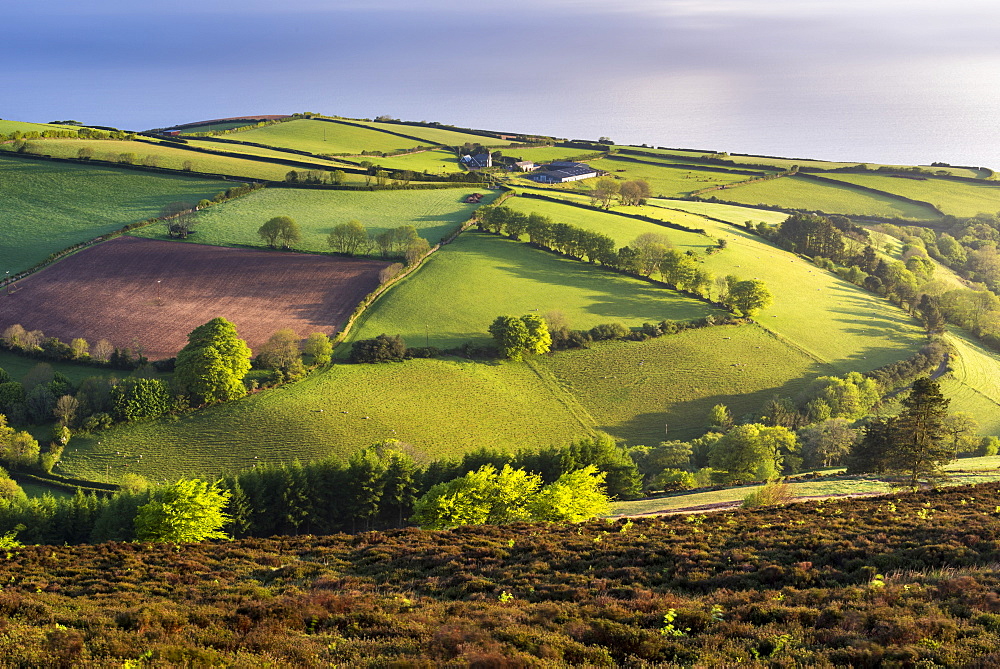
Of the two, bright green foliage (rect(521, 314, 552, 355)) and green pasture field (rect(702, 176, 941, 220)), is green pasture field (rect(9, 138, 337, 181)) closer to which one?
bright green foliage (rect(521, 314, 552, 355))

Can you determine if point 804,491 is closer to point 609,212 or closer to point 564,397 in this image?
point 564,397

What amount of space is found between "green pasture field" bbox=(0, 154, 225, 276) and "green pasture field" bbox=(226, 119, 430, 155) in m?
41.5

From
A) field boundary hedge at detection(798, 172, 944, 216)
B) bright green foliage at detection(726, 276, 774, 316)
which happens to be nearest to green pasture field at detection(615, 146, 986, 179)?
field boundary hedge at detection(798, 172, 944, 216)

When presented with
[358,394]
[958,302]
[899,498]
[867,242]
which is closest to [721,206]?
[867,242]

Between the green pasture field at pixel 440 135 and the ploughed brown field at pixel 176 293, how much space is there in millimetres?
91449

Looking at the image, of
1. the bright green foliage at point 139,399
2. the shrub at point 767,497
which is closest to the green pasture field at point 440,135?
the bright green foliage at point 139,399

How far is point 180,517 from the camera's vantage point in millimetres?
37875

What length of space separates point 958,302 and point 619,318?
4764cm

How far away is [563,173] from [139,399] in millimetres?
104513

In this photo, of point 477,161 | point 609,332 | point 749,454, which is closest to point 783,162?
point 477,161

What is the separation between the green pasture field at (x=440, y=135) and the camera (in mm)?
172125

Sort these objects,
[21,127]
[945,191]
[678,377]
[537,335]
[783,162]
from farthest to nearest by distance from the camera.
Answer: [783,162], [945,191], [21,127], [537,335], [678,377]

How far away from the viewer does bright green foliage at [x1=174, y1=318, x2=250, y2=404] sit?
58.3 metres

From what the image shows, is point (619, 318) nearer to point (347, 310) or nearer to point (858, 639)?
point (347, 310)
